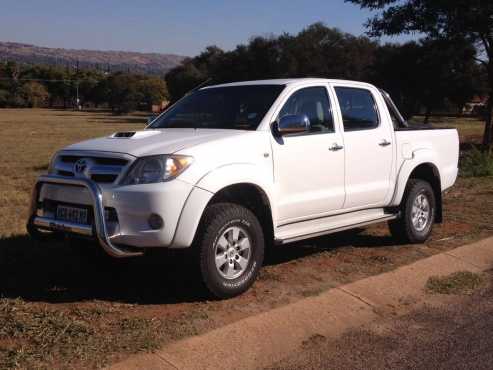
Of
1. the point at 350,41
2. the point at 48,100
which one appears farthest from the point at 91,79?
the point at 350,41

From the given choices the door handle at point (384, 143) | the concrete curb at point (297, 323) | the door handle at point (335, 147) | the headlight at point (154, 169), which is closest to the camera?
the concrete curb at point (297, 323)

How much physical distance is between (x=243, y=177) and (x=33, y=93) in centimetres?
10716

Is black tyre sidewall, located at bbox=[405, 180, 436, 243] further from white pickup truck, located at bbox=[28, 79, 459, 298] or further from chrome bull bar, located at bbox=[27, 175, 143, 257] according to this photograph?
chrome bull bar, located at bbox=[27, 175, 143, 257]

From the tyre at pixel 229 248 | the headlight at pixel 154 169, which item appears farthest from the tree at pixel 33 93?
the headlight at pixel 154 169

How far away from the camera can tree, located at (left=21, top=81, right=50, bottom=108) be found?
4123 inches

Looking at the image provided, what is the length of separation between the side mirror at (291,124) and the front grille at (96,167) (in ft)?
4.86

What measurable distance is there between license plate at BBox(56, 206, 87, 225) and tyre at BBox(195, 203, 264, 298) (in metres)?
0.90

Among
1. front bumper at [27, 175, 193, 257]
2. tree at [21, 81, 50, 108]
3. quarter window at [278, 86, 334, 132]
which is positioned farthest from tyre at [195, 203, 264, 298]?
tree at [21, 81, 50, 108]

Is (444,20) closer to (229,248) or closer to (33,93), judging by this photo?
(229,248)

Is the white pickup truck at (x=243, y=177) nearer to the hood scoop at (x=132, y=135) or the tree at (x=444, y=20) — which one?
the hood scoop at (x=132, y=135)

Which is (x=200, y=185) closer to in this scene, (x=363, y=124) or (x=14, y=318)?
(x=14, y=318)

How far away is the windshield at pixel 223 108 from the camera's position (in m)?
6.11

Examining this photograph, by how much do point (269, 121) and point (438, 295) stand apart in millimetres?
2158

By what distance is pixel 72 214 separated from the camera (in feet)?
17.2
